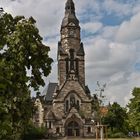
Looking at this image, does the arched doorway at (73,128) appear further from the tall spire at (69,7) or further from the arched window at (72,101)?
the tall spire at (69,7)

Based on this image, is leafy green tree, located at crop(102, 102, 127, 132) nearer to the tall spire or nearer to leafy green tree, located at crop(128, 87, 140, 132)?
leafy green tree, located at crop(128, 87, 140, 132)

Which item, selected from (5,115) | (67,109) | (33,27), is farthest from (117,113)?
(5,115)

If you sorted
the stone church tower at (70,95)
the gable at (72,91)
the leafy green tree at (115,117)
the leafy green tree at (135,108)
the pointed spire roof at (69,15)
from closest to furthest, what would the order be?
the leafy green tree at (135,108), the leafy green tree at (115,117), the stone church tower at (70,95), the gable at (72,91), the pointed spire roof at (69,15)

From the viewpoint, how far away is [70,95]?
72.5m

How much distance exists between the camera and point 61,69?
242 ft

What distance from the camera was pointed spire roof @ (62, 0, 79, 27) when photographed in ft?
257

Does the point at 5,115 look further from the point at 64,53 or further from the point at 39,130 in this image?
the point at 64,53

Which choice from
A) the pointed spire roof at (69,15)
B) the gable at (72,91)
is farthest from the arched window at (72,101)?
the pointed spire roof at (69,15)

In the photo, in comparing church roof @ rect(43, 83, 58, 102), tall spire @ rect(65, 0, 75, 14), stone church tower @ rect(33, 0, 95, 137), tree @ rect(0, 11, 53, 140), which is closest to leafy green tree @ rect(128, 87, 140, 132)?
stone church tower @ rect(33, 0, 95, 137)

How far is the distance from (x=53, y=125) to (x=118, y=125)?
1164cm

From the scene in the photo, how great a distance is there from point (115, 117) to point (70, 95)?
9.43 metres

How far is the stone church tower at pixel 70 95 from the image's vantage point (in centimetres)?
7075

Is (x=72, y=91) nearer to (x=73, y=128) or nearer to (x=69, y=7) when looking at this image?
(x=73, y=128)

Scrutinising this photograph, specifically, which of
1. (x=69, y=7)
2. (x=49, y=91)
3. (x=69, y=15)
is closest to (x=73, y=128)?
(x=49, y=91)
